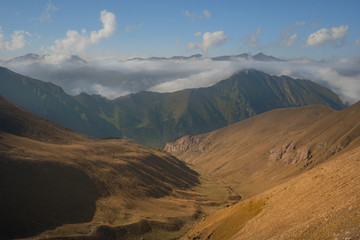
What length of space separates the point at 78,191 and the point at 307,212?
76.4 m

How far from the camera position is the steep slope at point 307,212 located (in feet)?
125

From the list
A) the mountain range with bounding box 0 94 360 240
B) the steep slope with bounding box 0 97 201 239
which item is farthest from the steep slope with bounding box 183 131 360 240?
the steep slope with bounding box 0 97 201 239

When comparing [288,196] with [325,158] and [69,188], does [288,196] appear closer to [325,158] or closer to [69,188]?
[69,188]

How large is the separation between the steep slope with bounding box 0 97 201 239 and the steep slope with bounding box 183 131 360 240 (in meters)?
29.9

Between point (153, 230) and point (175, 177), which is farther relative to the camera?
point (175, 177)

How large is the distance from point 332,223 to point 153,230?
66878mm

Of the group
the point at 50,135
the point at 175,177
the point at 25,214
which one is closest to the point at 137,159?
the point at 175,177

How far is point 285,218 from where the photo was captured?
171 feet

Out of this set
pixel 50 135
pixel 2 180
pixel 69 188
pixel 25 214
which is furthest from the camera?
pixel 50 135

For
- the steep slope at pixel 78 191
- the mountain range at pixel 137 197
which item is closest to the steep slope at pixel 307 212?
the mountain range at pixel 137 197

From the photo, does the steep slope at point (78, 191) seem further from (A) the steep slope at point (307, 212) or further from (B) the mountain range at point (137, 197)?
(A) the steep slope at point (307, 212)

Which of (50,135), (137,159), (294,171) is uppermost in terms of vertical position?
(50,135)

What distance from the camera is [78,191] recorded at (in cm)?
10500

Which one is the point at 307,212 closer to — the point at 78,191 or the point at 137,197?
the point at 78,191
